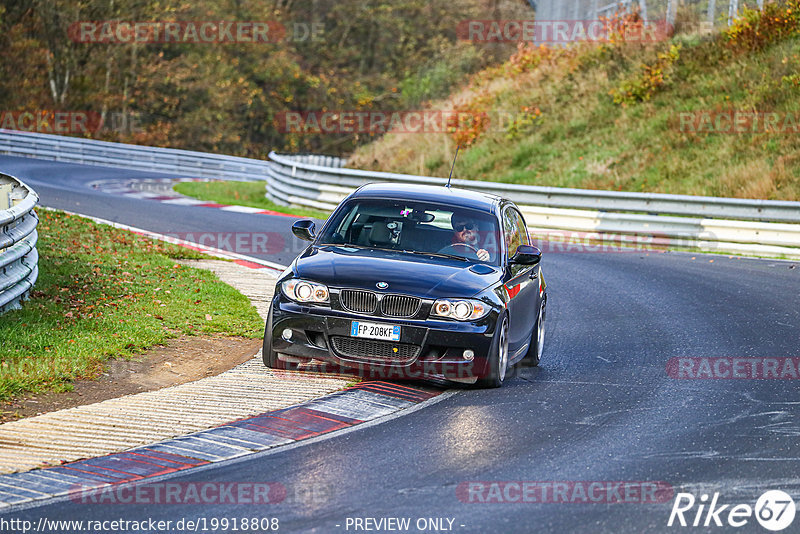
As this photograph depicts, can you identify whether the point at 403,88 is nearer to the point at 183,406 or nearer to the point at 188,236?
the point at 188,236

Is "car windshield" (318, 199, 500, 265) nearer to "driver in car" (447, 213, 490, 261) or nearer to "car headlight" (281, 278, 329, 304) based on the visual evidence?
"driver in car" (447, 213, 490, 261)

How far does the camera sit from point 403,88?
194 ft

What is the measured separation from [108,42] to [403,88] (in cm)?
1680

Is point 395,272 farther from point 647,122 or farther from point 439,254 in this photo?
point 647,122

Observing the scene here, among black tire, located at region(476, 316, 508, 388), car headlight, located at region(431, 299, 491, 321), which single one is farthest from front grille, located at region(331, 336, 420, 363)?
black tire, located at region(476, 316, 508, 388)

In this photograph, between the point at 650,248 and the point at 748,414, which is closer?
the point at 748,414

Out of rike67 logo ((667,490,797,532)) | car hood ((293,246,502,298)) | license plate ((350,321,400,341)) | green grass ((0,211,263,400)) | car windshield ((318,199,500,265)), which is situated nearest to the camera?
rike67 logo ((667,490,797,532))

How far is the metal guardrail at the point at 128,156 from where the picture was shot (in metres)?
39.3

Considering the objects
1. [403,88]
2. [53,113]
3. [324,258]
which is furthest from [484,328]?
[403,88]

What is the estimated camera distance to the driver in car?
9680 millimetres

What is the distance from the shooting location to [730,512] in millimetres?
5848

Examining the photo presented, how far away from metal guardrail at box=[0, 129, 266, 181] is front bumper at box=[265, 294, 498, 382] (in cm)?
3110

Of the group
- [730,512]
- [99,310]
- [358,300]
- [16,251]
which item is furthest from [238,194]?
[730,512]

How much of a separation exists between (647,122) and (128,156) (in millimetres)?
20317
